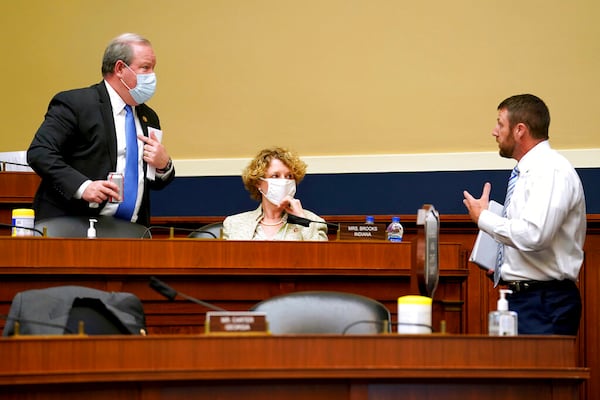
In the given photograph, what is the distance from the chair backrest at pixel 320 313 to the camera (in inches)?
158

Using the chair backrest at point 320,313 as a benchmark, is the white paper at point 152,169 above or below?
above

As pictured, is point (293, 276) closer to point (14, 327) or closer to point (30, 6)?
point (14, 327)

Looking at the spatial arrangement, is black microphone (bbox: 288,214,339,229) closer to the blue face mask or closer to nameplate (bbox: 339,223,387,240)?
nameplate (bbox: 339,223,387,240)

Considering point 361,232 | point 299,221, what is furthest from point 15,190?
point 361,232

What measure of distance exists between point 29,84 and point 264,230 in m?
2.85

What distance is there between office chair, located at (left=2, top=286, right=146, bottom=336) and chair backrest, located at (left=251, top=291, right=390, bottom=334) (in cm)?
43

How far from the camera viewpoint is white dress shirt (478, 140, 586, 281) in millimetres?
4719

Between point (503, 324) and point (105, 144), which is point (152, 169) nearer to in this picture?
point (105, 144)

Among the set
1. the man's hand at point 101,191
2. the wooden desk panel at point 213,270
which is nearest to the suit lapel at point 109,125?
the man's hand at point 101,191

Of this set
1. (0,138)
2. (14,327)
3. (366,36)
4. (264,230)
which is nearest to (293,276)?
(264,230)

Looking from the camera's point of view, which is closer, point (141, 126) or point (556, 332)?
point (556, 332)

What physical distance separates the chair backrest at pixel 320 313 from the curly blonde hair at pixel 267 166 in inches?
75.8

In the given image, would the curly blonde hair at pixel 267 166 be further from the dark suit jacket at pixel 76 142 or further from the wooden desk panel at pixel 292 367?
the wooden desk panel at pixel 292 367

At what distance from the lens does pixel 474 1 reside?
750 centimetres
